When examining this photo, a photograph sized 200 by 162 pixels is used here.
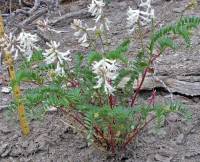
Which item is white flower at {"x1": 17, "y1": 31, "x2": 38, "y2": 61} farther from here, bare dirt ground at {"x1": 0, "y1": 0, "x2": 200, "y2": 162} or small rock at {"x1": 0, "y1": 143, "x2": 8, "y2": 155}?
small rock at {"x1": 0, "y1": 143, "x2": 8, "y2": 155}

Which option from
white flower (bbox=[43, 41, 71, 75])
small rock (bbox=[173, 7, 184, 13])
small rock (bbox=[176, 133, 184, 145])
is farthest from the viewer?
small rock (bbox=[173, 7, 184, 13])

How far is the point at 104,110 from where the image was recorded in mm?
2387

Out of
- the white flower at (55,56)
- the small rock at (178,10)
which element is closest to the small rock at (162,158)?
the white flower at (55,56)

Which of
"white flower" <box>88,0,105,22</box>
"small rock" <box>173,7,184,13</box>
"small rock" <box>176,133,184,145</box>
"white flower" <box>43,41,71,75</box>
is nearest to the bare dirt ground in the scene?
"small rock" <box>176,133,184,145</box>

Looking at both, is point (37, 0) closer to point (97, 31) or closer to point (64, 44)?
point (64, 44)

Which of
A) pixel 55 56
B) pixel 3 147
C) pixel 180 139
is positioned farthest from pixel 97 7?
pixel 3 147

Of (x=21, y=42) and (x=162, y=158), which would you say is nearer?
(x=21, y=42)

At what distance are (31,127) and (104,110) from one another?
3.23ft

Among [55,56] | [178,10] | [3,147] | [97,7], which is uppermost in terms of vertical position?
[97,7]

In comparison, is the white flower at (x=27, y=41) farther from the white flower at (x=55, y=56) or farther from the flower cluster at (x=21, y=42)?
the white flower at (x=55, y=56)

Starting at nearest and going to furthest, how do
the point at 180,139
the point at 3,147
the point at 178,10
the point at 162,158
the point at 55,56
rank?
the point at 55,56, the point at 162,158, the point at 180,139, the point at 3,147, the point at 178,10

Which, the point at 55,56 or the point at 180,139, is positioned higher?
the point at 55,56

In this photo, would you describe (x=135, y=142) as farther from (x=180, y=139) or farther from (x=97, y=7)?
(x=97, y=7)

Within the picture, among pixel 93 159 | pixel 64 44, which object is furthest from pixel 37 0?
pixel 93 159
